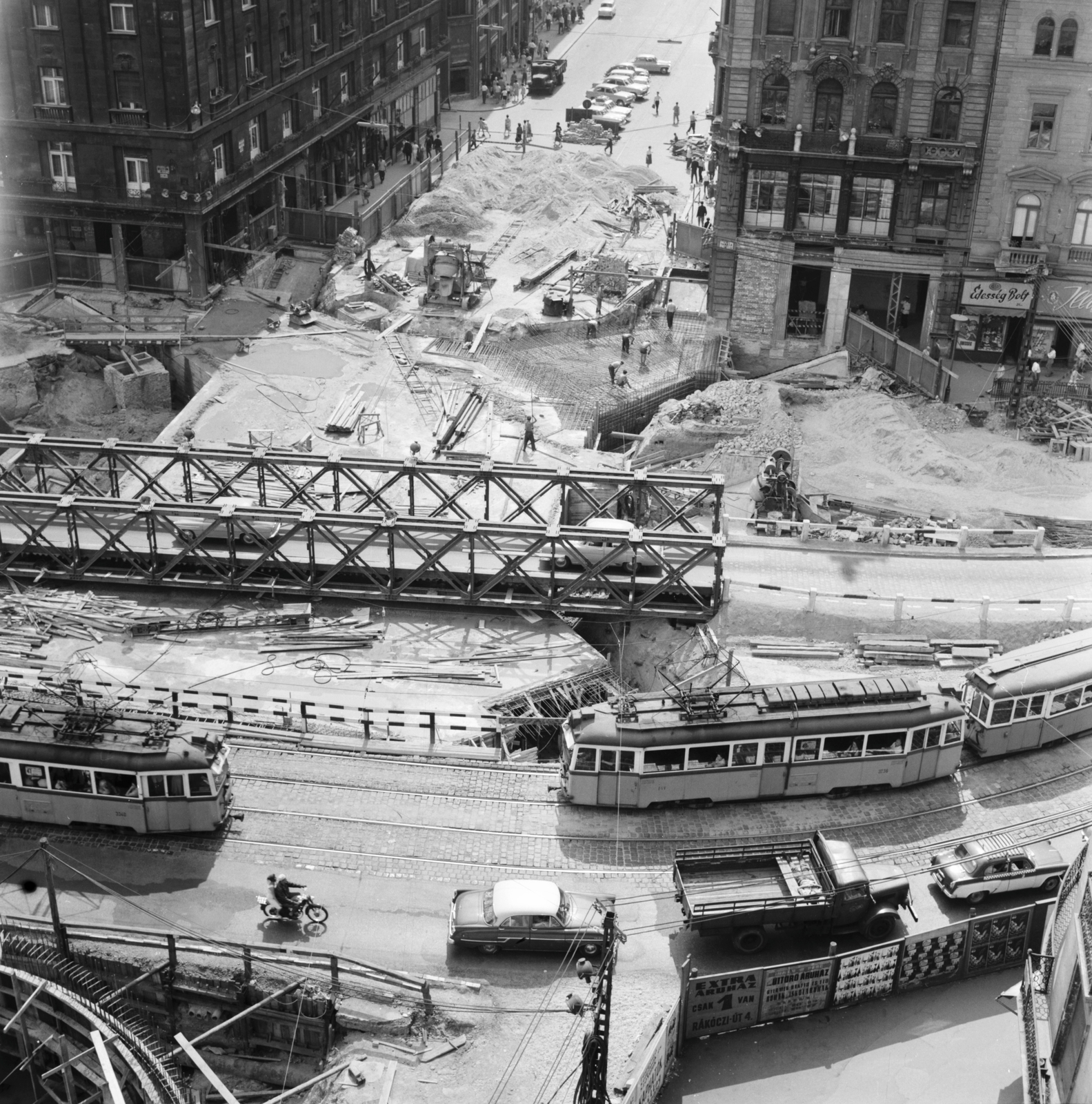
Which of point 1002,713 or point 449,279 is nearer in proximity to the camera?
point 1002,713

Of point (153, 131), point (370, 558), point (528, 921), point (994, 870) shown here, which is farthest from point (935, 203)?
point (528, 921)

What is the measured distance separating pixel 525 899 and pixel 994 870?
1135cm

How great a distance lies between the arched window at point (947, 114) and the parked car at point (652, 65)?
208 ft

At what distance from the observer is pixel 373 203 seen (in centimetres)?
8912

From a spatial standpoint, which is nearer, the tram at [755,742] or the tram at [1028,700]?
the tram at [755,742]

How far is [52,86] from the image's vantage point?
72000mm

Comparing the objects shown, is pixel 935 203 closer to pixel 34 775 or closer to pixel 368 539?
pixel 368 539

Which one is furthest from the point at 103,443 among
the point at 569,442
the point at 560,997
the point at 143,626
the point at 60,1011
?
the point at 560,997

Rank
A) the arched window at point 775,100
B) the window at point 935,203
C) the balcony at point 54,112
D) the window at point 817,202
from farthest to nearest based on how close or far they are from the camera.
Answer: the balcony at point 54,112 → the window at point 817,202 → the window at point 935,203 → the arched window at point 775,100

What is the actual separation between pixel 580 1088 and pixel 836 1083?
7242 millimetres

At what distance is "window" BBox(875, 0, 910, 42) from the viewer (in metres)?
65.2

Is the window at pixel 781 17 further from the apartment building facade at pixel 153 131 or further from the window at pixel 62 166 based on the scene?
the window at pixel 62 166

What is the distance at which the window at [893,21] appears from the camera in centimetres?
6525

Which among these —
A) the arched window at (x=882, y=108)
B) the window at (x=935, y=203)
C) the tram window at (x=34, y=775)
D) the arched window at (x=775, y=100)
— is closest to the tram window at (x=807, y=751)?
the tram window at (x=34, y=775)
